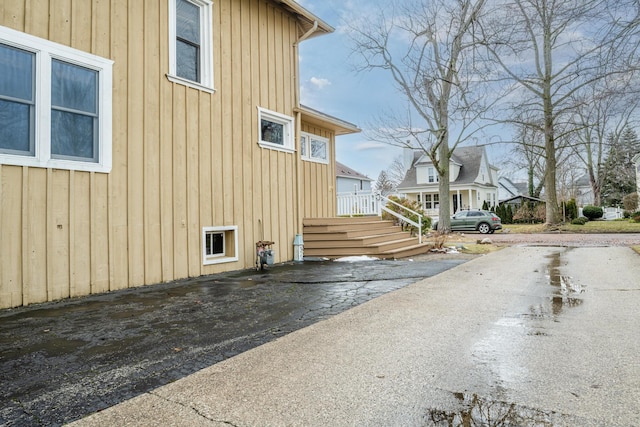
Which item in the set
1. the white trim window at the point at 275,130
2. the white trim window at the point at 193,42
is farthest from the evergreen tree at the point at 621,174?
the white trim window at the point at 193,42

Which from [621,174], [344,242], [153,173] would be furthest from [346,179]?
[621,174]

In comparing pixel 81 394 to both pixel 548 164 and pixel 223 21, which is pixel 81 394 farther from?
pixel 548 164

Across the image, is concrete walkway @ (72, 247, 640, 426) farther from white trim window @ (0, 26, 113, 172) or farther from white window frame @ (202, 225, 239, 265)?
white trim window @ (0, 26, 113, 172)

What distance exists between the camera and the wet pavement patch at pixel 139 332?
2.27 metres

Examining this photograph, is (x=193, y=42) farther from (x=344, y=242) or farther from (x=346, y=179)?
(x=346, y=179)

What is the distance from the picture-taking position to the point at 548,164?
20.7m

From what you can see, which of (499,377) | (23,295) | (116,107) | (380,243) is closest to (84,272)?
(23,295)

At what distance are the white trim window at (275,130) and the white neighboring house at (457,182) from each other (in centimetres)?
2303

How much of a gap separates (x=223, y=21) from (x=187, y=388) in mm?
7260

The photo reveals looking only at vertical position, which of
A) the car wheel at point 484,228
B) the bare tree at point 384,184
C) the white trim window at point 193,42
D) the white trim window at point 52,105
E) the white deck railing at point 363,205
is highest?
the bare tree at point 384,184

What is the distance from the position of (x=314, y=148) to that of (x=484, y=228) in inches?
544

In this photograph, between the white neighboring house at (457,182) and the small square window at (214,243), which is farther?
the white neighboring house at (457,182)

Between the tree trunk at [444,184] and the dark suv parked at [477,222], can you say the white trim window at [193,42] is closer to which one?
the tree trunk at [444,184]

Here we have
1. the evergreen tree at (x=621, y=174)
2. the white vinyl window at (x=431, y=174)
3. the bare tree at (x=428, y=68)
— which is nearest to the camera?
the bare tree at (x=428, y=68)
